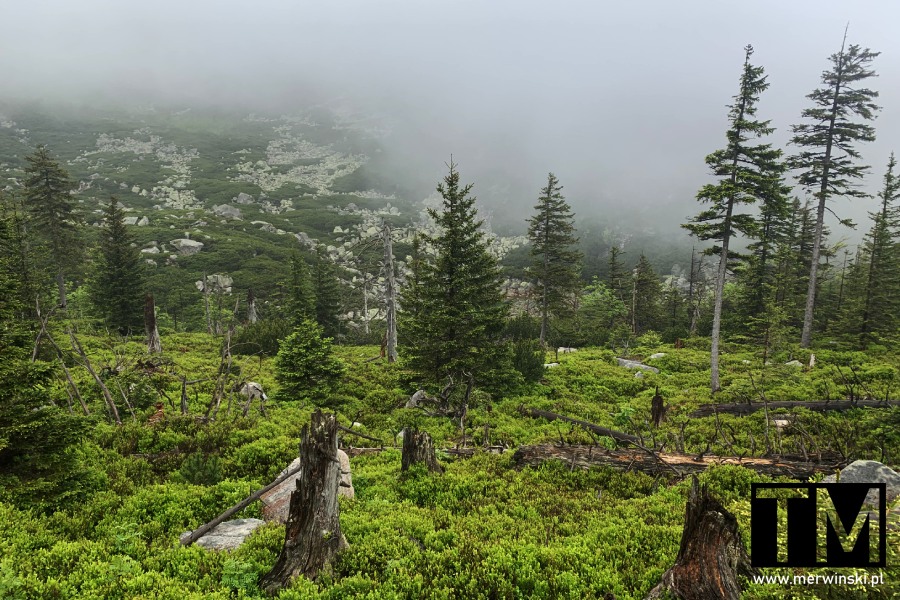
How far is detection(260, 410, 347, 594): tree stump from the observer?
17.2ft

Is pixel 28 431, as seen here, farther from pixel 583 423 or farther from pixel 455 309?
pixel 583 423

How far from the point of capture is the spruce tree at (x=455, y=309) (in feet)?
54.9

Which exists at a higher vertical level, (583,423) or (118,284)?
(118,284)

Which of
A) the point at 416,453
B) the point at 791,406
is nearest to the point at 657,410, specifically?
the point at 791,406

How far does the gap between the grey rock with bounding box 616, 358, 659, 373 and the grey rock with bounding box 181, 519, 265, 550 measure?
23.8 meters

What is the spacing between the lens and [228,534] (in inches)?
255

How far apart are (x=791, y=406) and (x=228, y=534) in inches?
709

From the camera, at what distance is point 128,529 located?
616cm

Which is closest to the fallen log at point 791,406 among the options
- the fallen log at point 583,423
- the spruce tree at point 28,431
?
the fallen log at point 583,423

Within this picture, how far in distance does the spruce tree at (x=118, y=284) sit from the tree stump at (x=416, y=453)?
30.4m

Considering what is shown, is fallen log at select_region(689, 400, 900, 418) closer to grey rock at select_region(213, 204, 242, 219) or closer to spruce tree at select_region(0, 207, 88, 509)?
spruce tree at select_region(0, 207, 88, 509)

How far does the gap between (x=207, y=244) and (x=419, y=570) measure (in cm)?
7797

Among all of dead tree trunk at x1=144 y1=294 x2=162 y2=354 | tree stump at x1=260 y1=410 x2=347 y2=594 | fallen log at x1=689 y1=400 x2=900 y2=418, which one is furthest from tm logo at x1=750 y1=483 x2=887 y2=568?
dead tree trunk at x1=144 y1=294 x2=162 y2=354

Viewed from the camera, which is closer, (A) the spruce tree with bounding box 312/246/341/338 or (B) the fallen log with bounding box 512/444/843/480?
(B) the fallen log with bounding box 512/444/843/480
